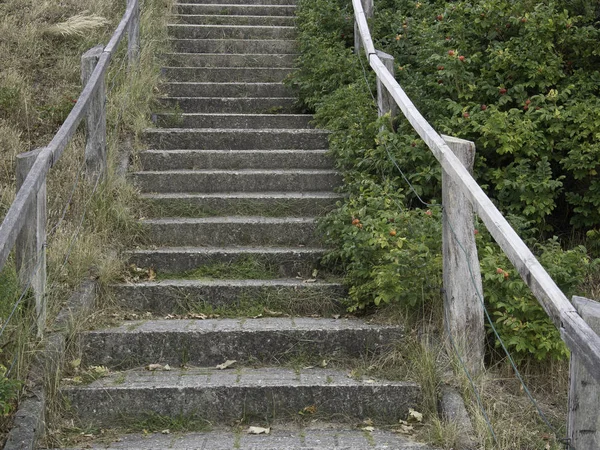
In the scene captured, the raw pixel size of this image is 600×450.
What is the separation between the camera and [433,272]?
4.63 m

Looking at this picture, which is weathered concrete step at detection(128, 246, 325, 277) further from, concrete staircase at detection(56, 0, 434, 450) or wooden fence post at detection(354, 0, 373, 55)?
wooden fence post at detection(354, 0, 373, 55)

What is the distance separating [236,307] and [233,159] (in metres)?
1.99

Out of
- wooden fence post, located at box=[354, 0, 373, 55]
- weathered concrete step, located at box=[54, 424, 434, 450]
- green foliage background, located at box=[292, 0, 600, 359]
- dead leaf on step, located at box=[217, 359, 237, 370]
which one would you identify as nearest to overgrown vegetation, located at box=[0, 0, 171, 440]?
weathered concrete step, located at box=[54, 424, 434, 450]

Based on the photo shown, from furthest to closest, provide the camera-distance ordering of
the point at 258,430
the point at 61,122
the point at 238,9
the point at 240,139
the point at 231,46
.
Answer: the point at 238,9
the point at 231,46
the point at 61,122
the point at 240,139
the point at 258,430

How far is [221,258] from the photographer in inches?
221

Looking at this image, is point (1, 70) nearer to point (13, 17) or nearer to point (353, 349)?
point (13, 17)

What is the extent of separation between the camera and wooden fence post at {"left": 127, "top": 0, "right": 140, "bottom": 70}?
8008 millimetres

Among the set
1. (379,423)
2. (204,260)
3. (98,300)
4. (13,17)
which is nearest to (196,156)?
(204,260)

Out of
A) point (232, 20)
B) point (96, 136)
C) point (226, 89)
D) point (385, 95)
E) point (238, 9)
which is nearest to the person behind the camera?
point (96, 136)

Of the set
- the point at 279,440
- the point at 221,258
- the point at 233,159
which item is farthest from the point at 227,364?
the point at 233,159

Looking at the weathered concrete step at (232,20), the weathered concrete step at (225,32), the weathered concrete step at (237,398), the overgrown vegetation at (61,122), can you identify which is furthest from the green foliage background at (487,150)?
the weathered concrete step at (232,20)

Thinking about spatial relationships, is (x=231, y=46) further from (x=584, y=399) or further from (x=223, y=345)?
(x=584, y=399)

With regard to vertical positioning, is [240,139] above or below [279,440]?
above

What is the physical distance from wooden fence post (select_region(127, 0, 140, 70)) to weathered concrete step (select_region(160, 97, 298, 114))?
563 millimetres
